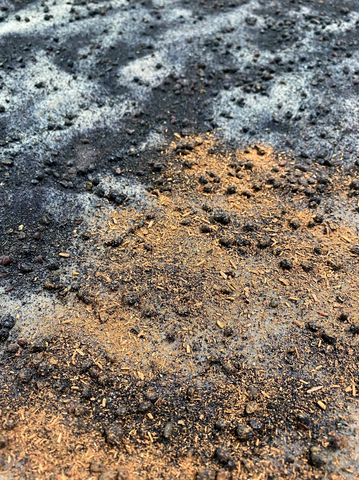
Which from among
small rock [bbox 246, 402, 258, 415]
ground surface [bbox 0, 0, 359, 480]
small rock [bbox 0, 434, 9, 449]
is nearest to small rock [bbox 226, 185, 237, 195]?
ground surface [bbox 0, 0, 359, 480]

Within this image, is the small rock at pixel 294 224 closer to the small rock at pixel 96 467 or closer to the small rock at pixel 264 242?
the small rock at pixel 264 242

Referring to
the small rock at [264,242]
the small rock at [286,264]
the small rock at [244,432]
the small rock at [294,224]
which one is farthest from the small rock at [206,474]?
the small rock at [294,224]

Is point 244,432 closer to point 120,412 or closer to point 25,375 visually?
point 120,412

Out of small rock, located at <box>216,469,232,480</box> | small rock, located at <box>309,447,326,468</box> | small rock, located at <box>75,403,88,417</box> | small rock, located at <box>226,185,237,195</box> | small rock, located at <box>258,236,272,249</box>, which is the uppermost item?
small rock, located at <box>226,185,237,195</box>

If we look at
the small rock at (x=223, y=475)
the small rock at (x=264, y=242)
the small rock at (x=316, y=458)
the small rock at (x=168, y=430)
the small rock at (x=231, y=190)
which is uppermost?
the small rock at (x=231, y=190)

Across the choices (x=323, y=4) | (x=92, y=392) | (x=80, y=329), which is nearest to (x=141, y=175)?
(x=80, y=329)

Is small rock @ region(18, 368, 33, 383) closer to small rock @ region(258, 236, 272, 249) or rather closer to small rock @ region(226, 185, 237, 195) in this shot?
small rock @ region(258, 236, 272, 249)

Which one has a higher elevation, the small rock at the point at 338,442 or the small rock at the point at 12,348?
the small rock at the point at 12,348

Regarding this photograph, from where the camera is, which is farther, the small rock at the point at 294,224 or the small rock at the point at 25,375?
the small rock at the point at 294,224

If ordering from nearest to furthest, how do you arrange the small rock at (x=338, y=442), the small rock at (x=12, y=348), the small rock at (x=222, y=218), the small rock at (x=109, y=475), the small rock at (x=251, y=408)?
the small rock at (x=109, y=475) < the small rock at (x=338, y=442) < the small rock at (x=251, y=408) < the small rock at (x=12, y=348) < the small rock at (x=222, y=218)
